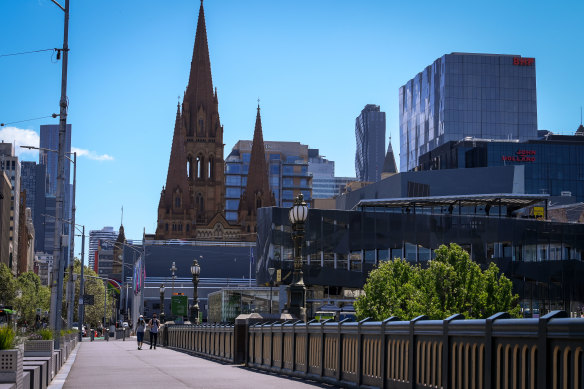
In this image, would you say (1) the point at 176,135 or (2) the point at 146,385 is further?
(1) the point at 176,135

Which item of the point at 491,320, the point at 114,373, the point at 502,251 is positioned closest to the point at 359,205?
the point at 502,251

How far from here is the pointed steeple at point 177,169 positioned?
639ft

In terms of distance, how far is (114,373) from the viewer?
2289cm

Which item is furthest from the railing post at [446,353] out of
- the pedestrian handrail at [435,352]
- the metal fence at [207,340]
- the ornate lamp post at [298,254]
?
the metal fence at [207,340]

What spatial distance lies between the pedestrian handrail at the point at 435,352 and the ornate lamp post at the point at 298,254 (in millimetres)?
3860

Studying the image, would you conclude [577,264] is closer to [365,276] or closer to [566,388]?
[365,276]

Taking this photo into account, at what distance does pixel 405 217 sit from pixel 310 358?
6509 centimetres

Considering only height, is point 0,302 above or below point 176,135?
below

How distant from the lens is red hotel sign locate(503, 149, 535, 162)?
156 metres

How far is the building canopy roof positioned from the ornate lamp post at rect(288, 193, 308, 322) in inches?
2525

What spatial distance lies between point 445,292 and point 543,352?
178 ft

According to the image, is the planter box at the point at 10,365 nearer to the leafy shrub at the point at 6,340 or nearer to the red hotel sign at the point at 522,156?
the leafy shrub at the point at 6,340

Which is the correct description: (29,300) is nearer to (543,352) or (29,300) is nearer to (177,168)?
(177,168)

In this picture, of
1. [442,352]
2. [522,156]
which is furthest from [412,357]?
[522,156]
